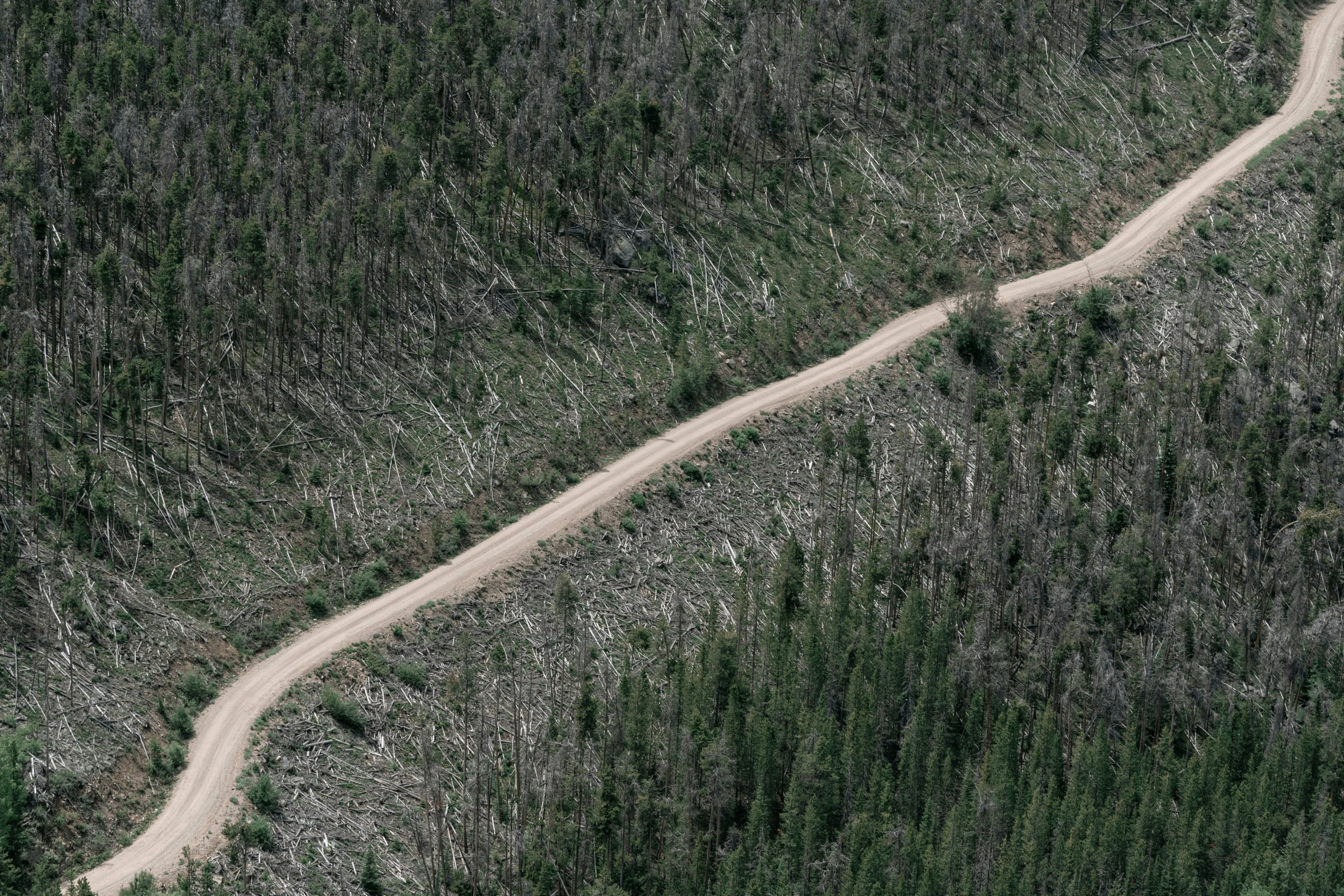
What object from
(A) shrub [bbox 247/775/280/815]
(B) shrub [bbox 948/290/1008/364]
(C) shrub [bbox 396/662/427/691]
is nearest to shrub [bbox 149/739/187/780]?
(A) shrub [bbox 247/775/280/815]

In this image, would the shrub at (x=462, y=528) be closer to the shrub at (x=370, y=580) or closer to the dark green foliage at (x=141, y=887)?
the shrub at (x=370, y=580)

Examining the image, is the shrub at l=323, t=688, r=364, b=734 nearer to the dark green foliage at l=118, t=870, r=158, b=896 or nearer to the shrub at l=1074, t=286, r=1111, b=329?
the dark green foliage at l=118, t=870, r=158, b=896

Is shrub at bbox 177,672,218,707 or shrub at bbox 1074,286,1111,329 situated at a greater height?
shrub at bbox 1074,286,1111,329

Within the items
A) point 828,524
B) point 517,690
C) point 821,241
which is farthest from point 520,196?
point 517,690

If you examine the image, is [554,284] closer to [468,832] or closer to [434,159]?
[434,159]

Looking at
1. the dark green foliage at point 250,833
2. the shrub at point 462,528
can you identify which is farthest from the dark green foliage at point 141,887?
the shrub at point 462,528

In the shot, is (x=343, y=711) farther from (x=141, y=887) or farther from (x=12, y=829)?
(x=12, y=829)

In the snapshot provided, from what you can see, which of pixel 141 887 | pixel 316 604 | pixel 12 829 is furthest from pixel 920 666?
pixel 12 829
